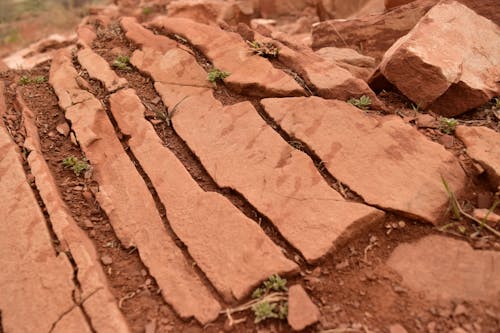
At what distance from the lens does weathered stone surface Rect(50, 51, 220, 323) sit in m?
1.85

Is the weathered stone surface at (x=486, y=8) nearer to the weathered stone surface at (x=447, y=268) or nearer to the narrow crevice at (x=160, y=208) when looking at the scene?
the weathered stone surface at (x=447, y=268)

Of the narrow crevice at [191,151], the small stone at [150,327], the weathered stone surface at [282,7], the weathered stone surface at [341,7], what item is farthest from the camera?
the weathered stone surface at [282,7]

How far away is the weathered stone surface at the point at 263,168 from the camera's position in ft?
6.43

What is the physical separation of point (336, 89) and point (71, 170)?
1570 mm

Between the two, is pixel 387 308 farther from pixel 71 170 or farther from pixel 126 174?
pixel 71 170

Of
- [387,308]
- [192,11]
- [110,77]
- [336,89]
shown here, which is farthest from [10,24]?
[387,308]

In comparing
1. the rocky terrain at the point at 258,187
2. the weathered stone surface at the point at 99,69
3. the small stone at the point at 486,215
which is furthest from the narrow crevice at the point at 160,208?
the small stone at the point at 486,215

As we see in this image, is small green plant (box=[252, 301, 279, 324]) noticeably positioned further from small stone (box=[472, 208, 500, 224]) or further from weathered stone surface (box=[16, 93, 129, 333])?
small stone (box=[472, 208, 500, 224])

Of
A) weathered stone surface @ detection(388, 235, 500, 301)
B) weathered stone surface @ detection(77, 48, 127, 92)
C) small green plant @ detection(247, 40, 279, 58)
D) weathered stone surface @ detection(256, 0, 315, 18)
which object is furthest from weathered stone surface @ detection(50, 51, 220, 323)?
weathered stone surface @ detection(256, 0, 315, 18)

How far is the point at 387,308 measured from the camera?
1721 mm

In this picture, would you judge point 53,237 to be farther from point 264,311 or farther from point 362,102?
point 362,102

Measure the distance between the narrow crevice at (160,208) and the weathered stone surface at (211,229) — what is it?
0.02 meters

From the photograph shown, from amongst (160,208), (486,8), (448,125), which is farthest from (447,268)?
(486,8)

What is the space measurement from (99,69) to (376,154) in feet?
6.69
